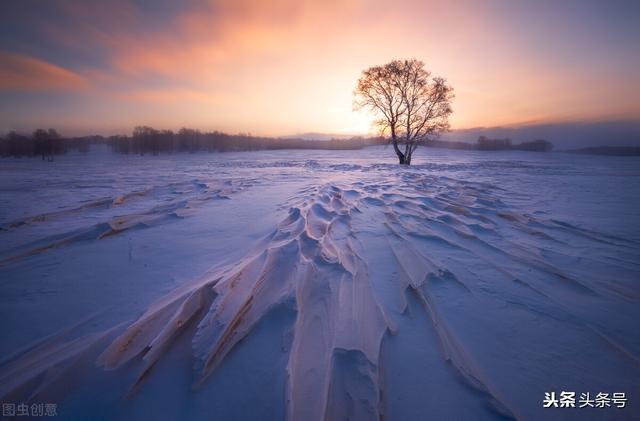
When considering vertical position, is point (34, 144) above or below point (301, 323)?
above

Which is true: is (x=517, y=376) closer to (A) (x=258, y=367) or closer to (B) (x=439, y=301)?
(B) (x=439, y=301)

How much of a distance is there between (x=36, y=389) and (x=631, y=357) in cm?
347

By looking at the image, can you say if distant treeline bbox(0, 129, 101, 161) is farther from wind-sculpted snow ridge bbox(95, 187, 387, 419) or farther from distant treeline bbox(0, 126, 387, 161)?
wind-sculpted snow ridge bbox(95, 187, 387, 419)

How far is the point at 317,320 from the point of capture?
179 cm

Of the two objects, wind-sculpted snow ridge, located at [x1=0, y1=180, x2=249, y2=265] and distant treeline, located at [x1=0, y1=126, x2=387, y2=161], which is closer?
wind-sculpted snow ridge, located at [x1=0, y1=180, x2=249, y2=265]

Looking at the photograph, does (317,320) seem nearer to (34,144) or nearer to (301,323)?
(301,323)

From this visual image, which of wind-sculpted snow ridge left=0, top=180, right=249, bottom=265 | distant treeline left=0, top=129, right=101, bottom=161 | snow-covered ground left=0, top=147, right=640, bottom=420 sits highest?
distant treeline left=0, top=129, right=101, bottom=161

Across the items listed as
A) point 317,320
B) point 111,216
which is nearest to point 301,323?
point 317,320

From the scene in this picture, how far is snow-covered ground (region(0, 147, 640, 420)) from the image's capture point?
49.9 inches

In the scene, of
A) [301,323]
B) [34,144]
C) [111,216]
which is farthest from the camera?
[34,144]

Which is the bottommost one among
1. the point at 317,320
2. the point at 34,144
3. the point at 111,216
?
the point at 317,320

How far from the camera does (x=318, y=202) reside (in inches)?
194

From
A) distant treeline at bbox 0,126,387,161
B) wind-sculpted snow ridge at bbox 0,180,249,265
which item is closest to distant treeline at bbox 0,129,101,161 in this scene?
distant treeline at bbox 0,126,387,161

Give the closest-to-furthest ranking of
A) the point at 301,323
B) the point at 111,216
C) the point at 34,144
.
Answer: the point at 301,323 < the point at 111,216 < the point at 34,144
